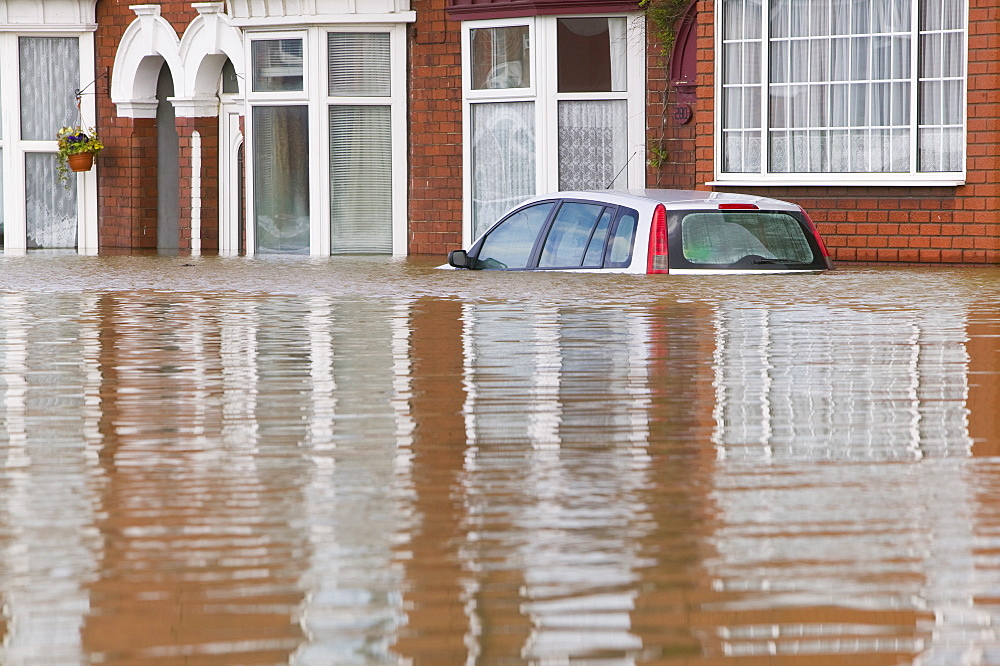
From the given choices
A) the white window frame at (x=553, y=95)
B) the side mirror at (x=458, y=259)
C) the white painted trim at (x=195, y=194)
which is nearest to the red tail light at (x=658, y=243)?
the side mirror at (x=458, y=259)

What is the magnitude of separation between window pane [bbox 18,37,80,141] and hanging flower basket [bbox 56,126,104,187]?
47cm

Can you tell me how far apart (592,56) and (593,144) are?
100 cm

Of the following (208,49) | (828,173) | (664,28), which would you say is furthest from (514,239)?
(208,49)

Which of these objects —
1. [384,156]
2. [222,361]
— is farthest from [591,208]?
[384,156]

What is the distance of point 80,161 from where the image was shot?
2748 centimetres

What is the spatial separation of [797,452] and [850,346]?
3.66 metres

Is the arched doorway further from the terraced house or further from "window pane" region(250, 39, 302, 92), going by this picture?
"window pane" region(250, 39, 302, 92)

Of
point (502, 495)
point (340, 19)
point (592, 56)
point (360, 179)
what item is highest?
point (340, 19)

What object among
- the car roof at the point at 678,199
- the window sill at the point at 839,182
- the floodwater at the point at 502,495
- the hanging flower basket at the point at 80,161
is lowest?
the floodwater at the point at 502,495

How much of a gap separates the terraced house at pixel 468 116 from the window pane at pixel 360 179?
0.09ft

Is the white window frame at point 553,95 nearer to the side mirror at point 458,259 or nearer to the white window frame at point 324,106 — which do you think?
the white window frame at point 324,106

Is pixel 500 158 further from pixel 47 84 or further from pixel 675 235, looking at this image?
pixel 675 235

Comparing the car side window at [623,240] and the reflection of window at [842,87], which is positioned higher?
the reflection of window at [842,87]

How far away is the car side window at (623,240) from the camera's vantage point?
42.6 feet
